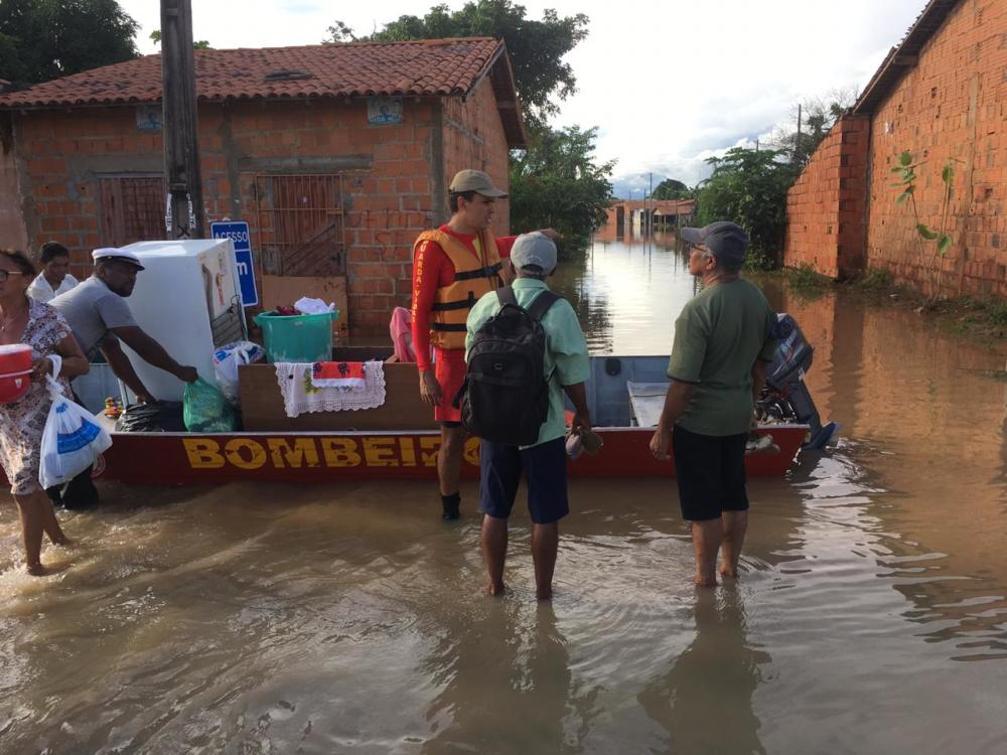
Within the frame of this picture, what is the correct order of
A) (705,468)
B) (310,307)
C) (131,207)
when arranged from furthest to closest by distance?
(131,207), (310,307), (705,468)

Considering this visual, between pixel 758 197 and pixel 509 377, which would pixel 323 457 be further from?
pixel 758 197

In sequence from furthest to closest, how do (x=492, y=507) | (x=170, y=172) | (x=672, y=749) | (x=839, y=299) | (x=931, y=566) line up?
(x=839, y=299) < (x=170, y=172) < (x=931, y=566) < (x=492, y=507) < (x=672, y=749)

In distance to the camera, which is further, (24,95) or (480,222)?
(24,95)

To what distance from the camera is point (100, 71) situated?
13305mm

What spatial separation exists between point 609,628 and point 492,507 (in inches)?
29.6

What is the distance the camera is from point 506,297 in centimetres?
354

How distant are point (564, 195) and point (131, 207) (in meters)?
16.7

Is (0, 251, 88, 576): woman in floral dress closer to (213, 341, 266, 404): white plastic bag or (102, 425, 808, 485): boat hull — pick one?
(102, 425, 808, 485): boat hull

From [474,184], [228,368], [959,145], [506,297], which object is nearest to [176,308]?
[228,368]

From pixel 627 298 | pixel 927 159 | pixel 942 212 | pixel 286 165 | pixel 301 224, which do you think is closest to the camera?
pixel 286 165

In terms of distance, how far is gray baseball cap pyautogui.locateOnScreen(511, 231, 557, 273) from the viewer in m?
3.59

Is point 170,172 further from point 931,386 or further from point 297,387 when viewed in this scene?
point 931,386

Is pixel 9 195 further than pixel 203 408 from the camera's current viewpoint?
Yes

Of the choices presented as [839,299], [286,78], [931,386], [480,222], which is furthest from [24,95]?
[839,299]
